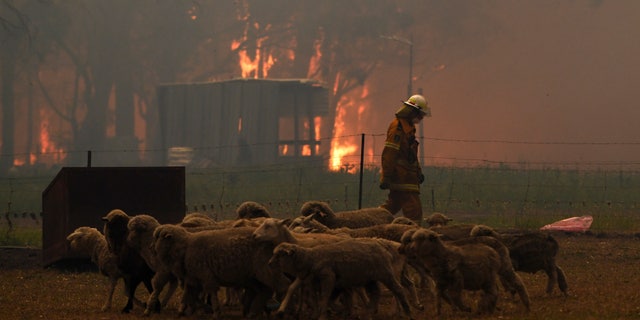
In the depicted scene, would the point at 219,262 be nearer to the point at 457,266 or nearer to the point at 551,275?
the point at 457,266

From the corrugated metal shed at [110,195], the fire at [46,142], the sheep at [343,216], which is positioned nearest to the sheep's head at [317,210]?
the sheep at [343,216]

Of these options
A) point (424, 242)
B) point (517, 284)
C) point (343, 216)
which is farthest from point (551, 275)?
point (343, 216)

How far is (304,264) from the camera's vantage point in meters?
12.5

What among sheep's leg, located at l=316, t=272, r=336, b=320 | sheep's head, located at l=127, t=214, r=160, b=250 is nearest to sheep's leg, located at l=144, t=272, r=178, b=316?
sheep's head, located at l=127, t=214, r=160, b=250

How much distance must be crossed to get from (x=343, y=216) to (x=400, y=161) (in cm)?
331

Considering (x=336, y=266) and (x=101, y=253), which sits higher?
(x=336, y=266)

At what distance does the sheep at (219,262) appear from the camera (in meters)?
13.1

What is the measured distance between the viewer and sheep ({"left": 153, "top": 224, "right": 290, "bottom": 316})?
518 inches

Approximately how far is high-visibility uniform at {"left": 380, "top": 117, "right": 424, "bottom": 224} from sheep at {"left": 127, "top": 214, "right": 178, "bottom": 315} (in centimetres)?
592

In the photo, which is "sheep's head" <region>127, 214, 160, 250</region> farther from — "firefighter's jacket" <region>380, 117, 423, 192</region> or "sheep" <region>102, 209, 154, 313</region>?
"firefighter's jacket" <region>380, 117, 423, 192</region>

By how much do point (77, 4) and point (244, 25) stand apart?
11.2 metres

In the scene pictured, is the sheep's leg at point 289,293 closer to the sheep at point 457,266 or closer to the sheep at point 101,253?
the sheep at point 457,266

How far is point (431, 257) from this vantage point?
13055 millimetres

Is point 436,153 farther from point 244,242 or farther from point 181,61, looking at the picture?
point 244,242
